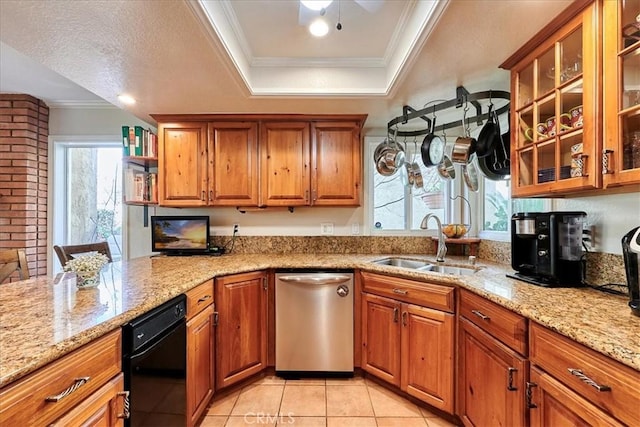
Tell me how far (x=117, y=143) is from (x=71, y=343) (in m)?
2.79

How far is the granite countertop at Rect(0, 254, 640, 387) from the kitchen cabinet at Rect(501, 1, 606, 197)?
1.65 ft

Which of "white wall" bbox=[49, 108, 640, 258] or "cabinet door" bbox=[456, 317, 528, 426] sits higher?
"white wall" bbox=[49, 108, 640, 258]

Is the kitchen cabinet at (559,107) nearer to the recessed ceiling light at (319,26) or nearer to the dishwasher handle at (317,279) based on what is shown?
the recessed ceiling light at (319,26)

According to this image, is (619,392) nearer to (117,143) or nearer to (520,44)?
(520,44)

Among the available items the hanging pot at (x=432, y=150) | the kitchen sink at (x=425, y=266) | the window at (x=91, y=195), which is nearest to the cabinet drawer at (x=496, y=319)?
the kitchen sink at (x=425, y=266)

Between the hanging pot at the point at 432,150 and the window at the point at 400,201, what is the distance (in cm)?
55

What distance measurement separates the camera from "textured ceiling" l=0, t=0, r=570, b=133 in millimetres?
1296

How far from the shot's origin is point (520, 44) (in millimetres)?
1522

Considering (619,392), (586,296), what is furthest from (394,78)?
(619,392)

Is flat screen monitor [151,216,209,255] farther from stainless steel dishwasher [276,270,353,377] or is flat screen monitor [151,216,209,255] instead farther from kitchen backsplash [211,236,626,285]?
stainless steel dishwasher [276,270,353,377]

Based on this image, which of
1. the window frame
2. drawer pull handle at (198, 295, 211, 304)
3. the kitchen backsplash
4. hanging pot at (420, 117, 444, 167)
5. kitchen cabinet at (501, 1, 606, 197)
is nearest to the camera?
kitchen cabinet at (501, 1, 606, 197)

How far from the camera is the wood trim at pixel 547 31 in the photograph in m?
1.26

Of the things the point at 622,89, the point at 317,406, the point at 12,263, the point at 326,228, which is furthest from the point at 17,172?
the point at 622,89

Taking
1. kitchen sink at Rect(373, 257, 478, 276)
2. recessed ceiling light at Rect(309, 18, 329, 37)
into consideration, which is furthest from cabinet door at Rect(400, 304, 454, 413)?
recessed ceiling light at Rect(309, 18, 329, 37)
